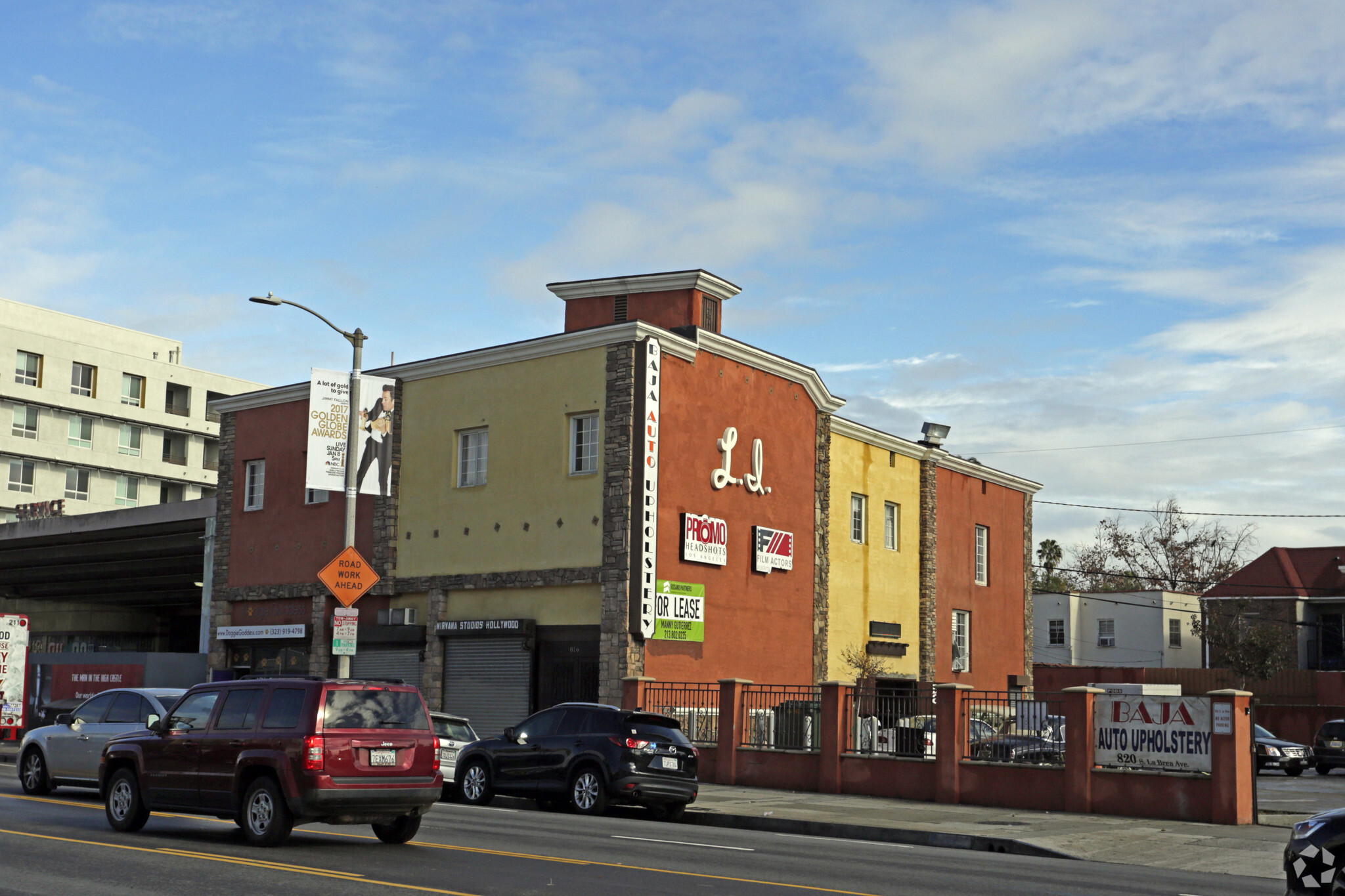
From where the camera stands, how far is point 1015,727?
22.9m

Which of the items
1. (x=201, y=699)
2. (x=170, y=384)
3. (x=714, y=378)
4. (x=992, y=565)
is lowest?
(x=201, y=699)

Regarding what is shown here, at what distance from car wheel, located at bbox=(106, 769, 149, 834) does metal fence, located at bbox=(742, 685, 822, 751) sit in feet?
43.1

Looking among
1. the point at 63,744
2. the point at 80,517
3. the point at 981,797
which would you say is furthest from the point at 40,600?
the point at 981,797

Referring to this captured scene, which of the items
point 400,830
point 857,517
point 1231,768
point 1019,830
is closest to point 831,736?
point 1019,830

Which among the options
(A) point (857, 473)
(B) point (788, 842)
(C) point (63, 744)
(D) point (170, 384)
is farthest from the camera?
(D) point (170, 384)

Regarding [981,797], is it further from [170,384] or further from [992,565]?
[170,384]

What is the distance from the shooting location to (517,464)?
32.2m

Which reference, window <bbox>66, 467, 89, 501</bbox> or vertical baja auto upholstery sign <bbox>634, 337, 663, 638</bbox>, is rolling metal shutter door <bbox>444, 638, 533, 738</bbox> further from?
window <bbox>66, 467, 89, 501</bbox>

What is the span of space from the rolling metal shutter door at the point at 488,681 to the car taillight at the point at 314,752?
58.3 ft

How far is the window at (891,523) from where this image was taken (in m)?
40.4

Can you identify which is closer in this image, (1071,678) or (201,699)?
(201,699)

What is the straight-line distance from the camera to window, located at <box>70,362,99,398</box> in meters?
78.9

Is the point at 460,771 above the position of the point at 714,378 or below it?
below

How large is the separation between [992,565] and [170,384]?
2294 inches
